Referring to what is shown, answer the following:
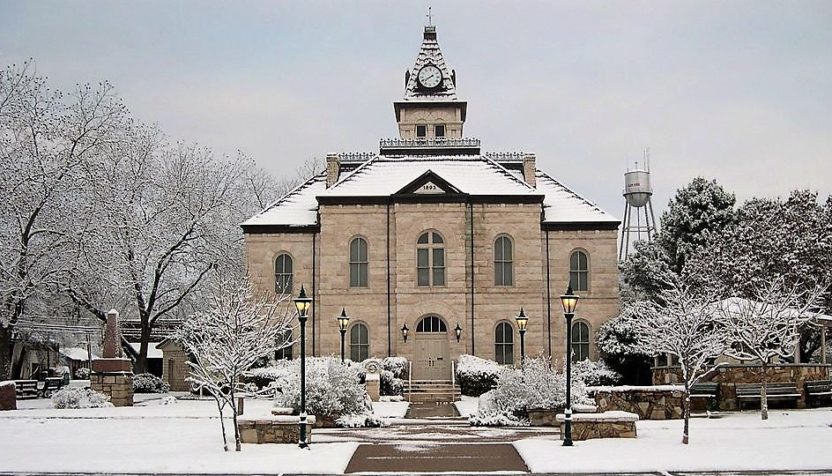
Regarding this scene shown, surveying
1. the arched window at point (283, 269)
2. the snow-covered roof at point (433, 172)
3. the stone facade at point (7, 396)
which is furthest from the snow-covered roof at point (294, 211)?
the stone facade at point (7, 396)

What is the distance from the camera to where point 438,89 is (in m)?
60.5

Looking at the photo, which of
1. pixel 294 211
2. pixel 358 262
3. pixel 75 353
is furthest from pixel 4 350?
pixel 75 353

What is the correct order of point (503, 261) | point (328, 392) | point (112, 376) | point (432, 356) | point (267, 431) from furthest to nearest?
point (503, 261) → point (432, 356) → point (112, 376) → point (328, 392) → point (267, 431)

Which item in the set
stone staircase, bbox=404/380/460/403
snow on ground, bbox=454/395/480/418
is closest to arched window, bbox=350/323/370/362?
stone staircase, bbox=404/380/460/403

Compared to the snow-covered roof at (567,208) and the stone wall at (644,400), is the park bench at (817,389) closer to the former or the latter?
the stone wall at (644,400)

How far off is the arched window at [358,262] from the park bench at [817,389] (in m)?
19.9

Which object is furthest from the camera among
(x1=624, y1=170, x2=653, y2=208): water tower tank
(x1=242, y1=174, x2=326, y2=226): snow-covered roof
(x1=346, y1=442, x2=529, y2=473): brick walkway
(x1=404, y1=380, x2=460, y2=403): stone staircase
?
(x1=624, y1=170, x2=653, y2=208): water tower tank

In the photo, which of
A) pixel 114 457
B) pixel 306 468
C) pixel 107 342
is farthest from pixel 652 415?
pixel 107 342

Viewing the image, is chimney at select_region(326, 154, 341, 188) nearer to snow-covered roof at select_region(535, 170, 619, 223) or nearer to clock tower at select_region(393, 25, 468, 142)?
snow-covered roof at select_region(535, 170, 619, 223)

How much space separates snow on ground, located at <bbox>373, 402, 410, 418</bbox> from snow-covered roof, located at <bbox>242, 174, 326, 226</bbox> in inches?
440

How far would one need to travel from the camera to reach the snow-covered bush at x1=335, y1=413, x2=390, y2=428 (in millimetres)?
27422

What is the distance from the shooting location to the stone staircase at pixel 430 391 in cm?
4100

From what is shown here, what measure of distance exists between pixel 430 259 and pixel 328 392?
17.4 meters

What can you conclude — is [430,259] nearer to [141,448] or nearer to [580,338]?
[580,338]
